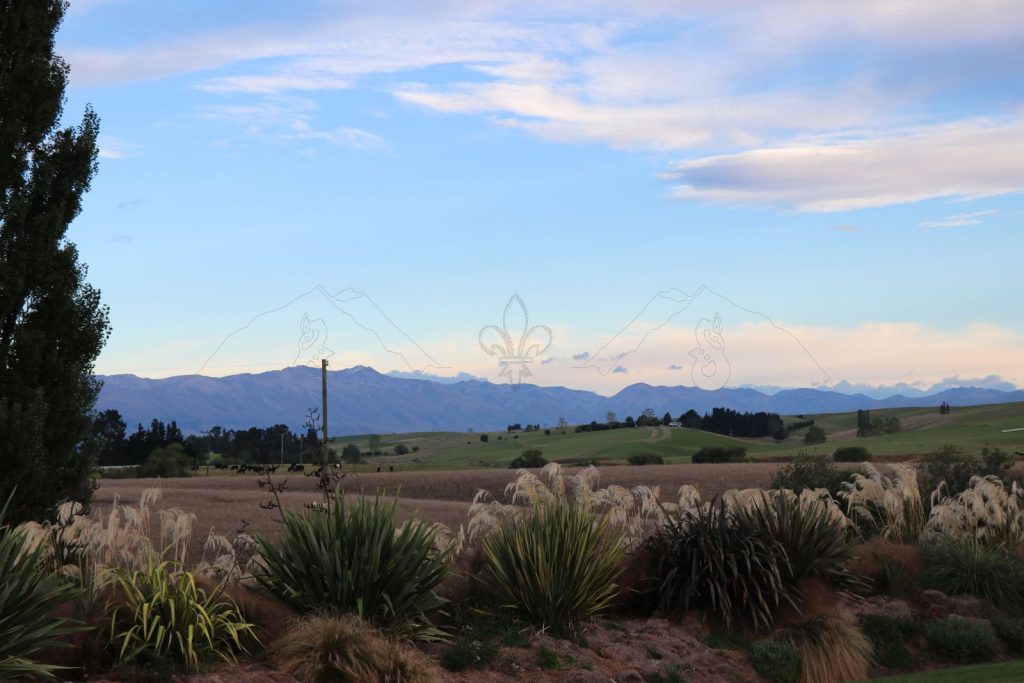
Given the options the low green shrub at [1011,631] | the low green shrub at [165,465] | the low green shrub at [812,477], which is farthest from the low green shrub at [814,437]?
the low green shrub at [1011,631]

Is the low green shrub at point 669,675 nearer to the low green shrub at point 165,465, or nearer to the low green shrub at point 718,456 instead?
the low green shrub at point 718,456

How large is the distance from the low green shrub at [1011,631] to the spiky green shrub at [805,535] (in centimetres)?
222

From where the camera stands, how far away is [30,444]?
17.2 meters

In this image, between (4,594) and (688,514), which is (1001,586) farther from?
(4,594)

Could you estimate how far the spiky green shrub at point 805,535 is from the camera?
53.3 ft

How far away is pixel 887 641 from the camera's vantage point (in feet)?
51.9

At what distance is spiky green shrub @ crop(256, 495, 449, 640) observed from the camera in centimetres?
1257

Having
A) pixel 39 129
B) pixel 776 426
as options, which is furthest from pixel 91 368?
pixel 776 426

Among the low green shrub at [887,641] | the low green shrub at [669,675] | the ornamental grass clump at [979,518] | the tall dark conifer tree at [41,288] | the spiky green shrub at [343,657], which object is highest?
the tall dark conifer tree at [41,288]

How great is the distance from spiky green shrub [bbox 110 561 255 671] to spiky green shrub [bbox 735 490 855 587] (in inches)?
317

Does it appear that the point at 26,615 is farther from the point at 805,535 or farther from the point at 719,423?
the point at 719,423

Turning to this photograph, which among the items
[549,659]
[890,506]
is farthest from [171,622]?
[890,506]

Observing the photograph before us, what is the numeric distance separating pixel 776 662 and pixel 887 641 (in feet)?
9.29

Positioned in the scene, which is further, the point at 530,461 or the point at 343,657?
the point at 530,461
